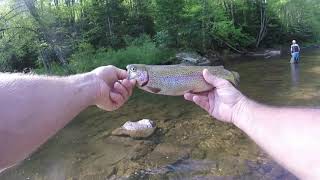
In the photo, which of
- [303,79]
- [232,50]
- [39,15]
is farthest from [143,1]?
[303,79]

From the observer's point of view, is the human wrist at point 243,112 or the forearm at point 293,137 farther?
the human wrist at point 243,112

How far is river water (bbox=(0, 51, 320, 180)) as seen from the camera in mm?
8094

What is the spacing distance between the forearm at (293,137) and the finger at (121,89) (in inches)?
56.1

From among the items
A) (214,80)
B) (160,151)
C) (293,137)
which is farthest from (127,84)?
(160,151)

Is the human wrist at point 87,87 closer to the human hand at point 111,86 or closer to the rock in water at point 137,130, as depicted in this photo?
the human hand at point 111,86

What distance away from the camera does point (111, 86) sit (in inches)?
136

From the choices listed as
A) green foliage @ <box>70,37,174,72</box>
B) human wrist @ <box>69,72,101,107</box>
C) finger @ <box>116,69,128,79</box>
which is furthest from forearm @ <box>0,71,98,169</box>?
green foliage @ <box>70,37,174,72</box>

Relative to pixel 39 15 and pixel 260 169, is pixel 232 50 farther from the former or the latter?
pixel 260 169

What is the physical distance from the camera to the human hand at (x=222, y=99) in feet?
10.0

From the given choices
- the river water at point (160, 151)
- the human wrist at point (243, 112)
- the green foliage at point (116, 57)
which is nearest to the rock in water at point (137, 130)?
the river water at point (160, 151)

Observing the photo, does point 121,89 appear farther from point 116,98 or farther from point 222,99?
point 222,99

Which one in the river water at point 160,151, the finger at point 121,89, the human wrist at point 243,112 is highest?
the finger at point 121,89

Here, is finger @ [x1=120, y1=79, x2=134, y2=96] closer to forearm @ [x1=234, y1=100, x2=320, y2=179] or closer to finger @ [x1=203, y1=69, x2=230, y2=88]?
finger @ [x1=203, y1=69, x2=230, y2=88]

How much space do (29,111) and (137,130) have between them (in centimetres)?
892
